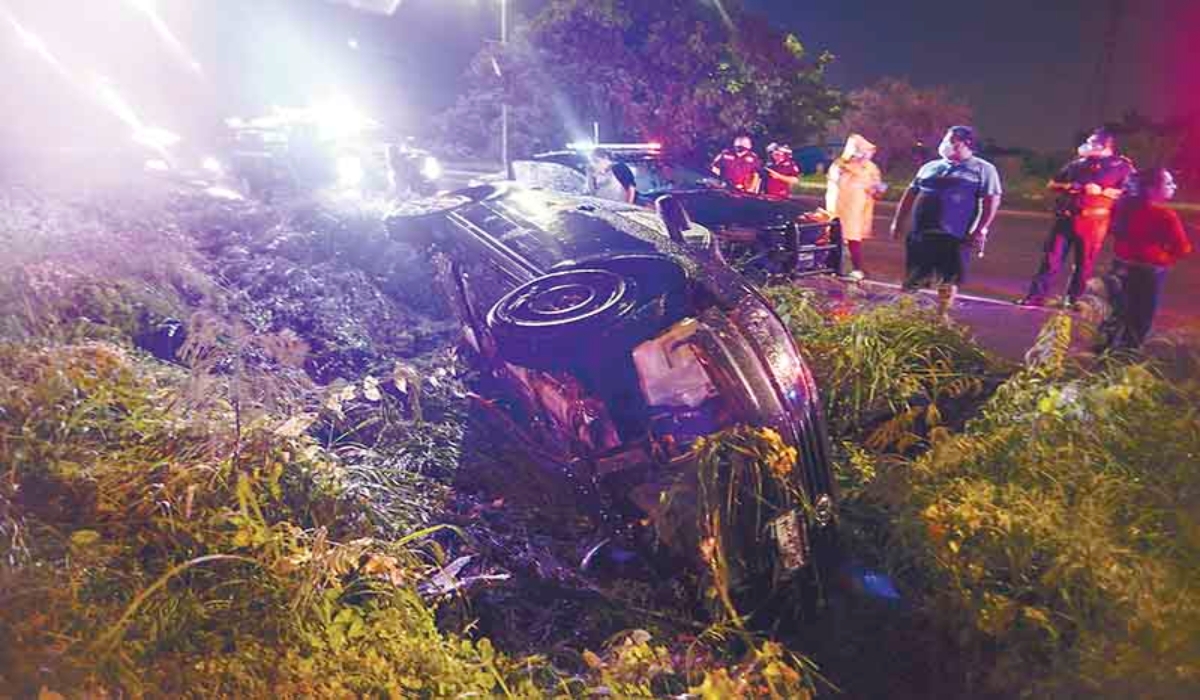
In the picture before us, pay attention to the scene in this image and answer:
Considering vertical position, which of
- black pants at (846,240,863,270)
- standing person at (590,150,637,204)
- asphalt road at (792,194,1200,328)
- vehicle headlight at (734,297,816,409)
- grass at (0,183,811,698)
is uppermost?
standing person at (590,150,637,204)

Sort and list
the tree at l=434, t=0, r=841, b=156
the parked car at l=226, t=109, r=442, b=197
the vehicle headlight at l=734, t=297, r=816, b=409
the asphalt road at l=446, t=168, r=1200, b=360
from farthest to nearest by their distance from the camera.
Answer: the tree at l=434, t=0, r=841, b=156, the parked car at l=226, t=109, r=442, b=197, the asphalt road at l=446, t=168, r=1200, b=360, the vehicle headlight at l=734, t=297, r=816, b=409

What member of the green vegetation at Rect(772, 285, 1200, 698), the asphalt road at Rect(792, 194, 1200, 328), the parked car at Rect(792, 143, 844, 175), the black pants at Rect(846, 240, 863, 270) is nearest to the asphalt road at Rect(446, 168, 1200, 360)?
the asphalt road at Rect(792, 194, 1200, 328)

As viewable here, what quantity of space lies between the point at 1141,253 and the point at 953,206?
1.23 metres

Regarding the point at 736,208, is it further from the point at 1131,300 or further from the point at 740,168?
the point at 1131,300

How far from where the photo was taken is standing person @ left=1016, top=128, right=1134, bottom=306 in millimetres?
5887

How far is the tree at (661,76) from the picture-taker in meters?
15.8

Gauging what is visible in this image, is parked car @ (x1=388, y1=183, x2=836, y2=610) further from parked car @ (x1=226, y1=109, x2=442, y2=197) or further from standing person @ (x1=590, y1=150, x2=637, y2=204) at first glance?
parked car @ (x1=226, y1=109, x2=442, y2=197)

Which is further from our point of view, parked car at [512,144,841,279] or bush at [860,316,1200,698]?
parked car at [512,144,841,279]

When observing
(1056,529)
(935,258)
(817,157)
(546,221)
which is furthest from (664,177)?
(817,157)

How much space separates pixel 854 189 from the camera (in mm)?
7836

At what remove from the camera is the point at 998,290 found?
7.36m

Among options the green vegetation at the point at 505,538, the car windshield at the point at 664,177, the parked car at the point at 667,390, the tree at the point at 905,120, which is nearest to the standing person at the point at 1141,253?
the green vegetation at the point at 505,538

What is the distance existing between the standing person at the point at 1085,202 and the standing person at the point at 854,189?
192 centimetres

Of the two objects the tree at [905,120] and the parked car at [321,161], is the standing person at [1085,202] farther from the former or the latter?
the tree at [905,120]
